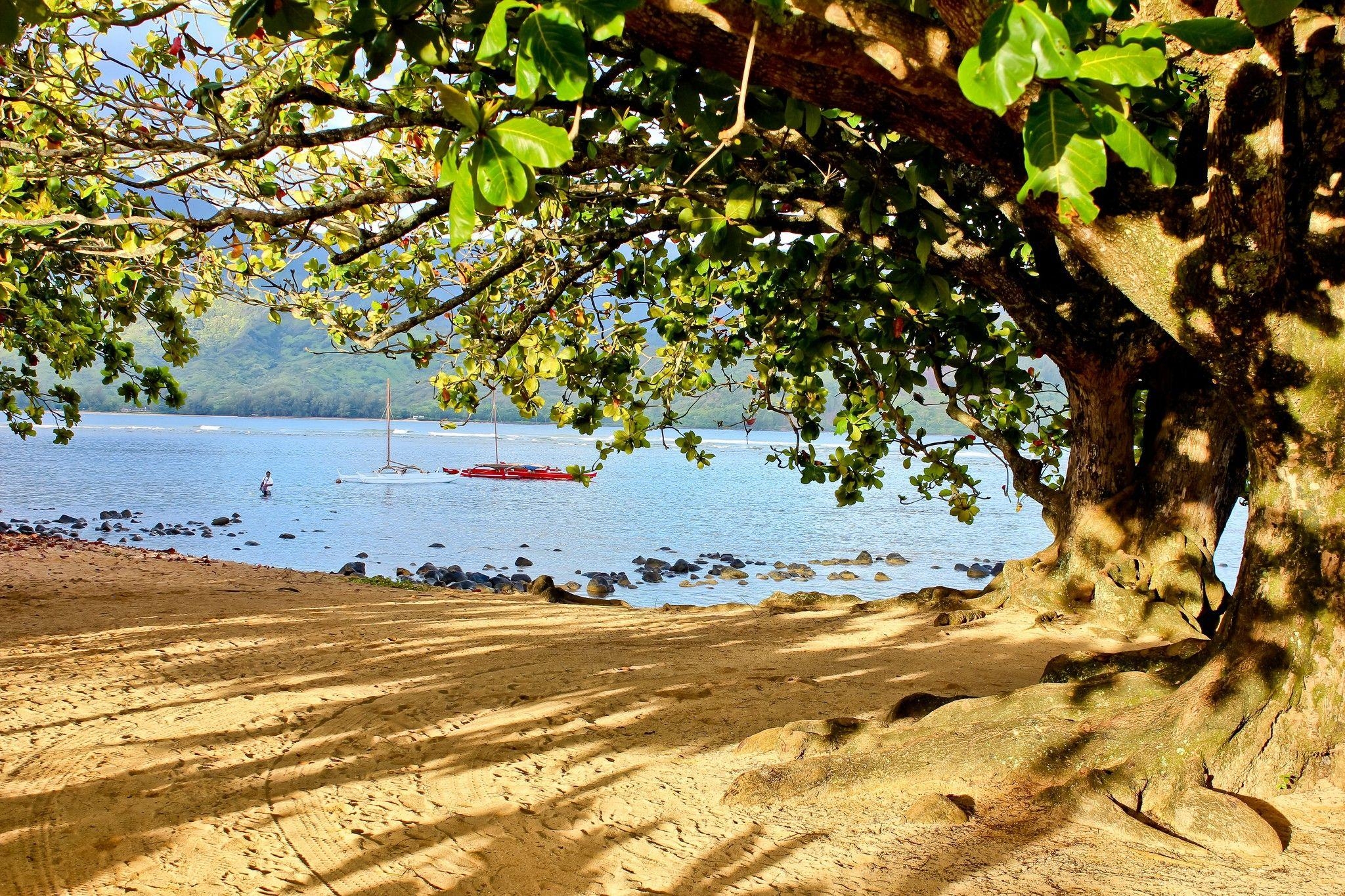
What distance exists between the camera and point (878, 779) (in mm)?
3729

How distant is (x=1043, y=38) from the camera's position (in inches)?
64.3

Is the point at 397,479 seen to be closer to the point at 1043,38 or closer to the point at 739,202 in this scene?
the point at 739,202

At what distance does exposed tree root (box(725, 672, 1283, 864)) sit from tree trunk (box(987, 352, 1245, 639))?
2974mm

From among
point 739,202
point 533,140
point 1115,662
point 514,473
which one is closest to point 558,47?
point 533,140

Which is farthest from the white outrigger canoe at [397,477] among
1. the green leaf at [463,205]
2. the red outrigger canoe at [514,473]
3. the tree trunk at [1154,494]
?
the green leaf at [463,205]

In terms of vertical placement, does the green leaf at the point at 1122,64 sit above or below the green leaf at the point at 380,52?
below

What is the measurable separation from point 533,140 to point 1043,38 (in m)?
1.00

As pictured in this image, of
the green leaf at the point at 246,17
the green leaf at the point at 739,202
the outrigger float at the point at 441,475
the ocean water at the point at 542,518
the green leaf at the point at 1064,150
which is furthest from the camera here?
the outrigger float at the point at 441,475

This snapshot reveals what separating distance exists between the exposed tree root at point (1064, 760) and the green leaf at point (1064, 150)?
241cm

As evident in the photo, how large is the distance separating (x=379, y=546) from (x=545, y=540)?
5.10 meters

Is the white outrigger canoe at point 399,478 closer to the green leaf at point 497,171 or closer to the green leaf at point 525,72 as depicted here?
the green leaf at point 497,171

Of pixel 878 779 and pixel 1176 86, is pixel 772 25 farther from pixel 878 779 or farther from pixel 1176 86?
pixel 1176 86

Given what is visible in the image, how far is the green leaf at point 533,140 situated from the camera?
1.88 meters

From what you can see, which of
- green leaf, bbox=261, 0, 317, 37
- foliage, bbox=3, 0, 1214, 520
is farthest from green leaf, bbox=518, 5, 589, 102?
green leaf, bbox=261, 0, 317, 37
